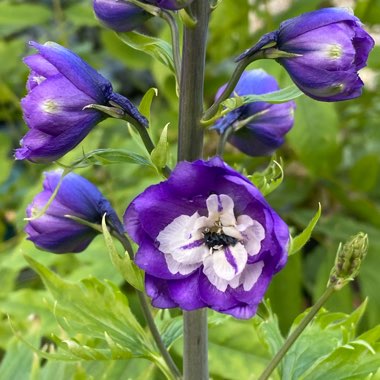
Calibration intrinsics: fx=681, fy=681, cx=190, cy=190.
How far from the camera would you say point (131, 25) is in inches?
36.3

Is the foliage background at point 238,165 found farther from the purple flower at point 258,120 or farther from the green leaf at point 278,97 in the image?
the green leaf at point 278,97

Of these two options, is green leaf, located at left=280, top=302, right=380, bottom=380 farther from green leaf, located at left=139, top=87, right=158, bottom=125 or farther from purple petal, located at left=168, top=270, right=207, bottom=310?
green leaf, located at left=139, top=87, right=158, bottom=125

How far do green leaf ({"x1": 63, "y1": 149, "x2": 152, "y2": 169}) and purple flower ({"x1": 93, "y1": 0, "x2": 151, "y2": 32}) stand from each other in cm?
18

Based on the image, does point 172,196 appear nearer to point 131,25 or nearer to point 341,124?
point 131,25

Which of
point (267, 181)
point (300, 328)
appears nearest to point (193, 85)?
point (267, 181)

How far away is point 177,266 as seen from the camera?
81 centimetres

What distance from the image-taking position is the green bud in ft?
2.63

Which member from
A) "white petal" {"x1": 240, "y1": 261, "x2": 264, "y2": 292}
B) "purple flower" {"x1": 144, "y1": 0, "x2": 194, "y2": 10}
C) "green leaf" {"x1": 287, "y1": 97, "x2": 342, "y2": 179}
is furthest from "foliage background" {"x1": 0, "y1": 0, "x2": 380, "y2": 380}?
"purple flower" {"x1": 144, "y1": 0, "x2": 194, "y2": 10}

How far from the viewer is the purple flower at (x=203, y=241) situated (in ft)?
2.57

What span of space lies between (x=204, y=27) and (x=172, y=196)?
204 mm

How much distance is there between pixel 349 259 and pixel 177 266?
20 cm

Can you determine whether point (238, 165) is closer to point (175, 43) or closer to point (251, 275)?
point (175, 43)

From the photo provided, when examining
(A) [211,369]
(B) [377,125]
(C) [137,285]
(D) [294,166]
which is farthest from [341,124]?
(C) [137,285]

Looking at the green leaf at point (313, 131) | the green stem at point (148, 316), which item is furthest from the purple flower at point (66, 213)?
the green leaf at point (313, 131)
